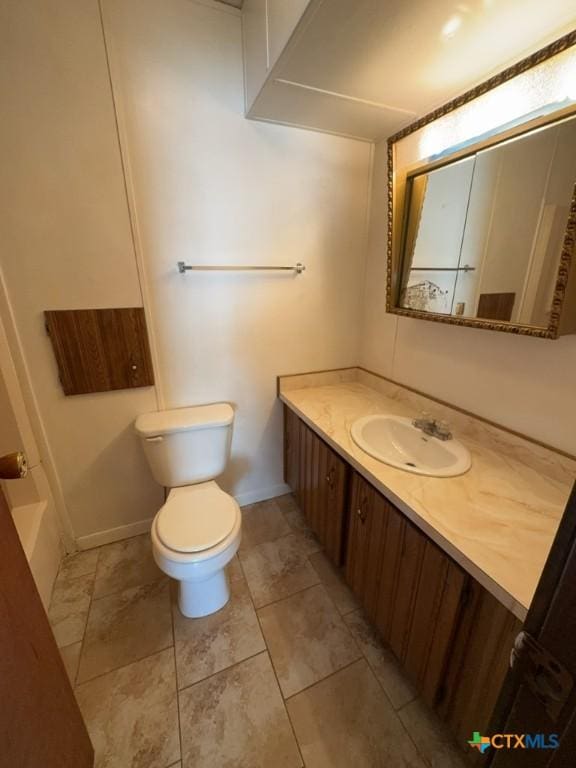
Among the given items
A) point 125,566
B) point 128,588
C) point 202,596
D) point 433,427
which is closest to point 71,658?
point 128,588

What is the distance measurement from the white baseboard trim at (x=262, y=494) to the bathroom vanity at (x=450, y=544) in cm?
65

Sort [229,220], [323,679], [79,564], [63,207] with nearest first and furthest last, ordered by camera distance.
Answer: [323,679] < [63,207] < [229,220] < [79,564]

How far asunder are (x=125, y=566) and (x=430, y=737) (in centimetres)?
148

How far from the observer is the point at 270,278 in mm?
1706

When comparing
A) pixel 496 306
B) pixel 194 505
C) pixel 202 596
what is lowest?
pixel 202 596

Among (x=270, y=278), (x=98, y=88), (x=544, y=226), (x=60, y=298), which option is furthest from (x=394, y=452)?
(x=98, y=88)

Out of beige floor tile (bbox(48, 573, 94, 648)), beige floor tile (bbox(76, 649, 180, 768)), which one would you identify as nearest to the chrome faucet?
beige floor tile (bbox(76, 649, 180, 768))

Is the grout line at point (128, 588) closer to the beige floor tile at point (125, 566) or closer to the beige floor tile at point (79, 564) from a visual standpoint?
the beige floor tile at point (125, 566)

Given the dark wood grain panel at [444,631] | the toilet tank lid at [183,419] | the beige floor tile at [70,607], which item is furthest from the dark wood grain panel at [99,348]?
the dark wood grain panel at [444,631]

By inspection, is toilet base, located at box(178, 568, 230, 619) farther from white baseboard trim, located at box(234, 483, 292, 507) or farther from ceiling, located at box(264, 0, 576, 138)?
ceiling, located at box(264, 0, 576, 138)

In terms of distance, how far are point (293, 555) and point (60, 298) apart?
1.71m

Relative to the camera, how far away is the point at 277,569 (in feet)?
5.39

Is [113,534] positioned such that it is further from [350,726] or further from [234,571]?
[350,726]

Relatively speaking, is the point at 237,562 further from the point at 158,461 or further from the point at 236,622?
the point at 158,461
